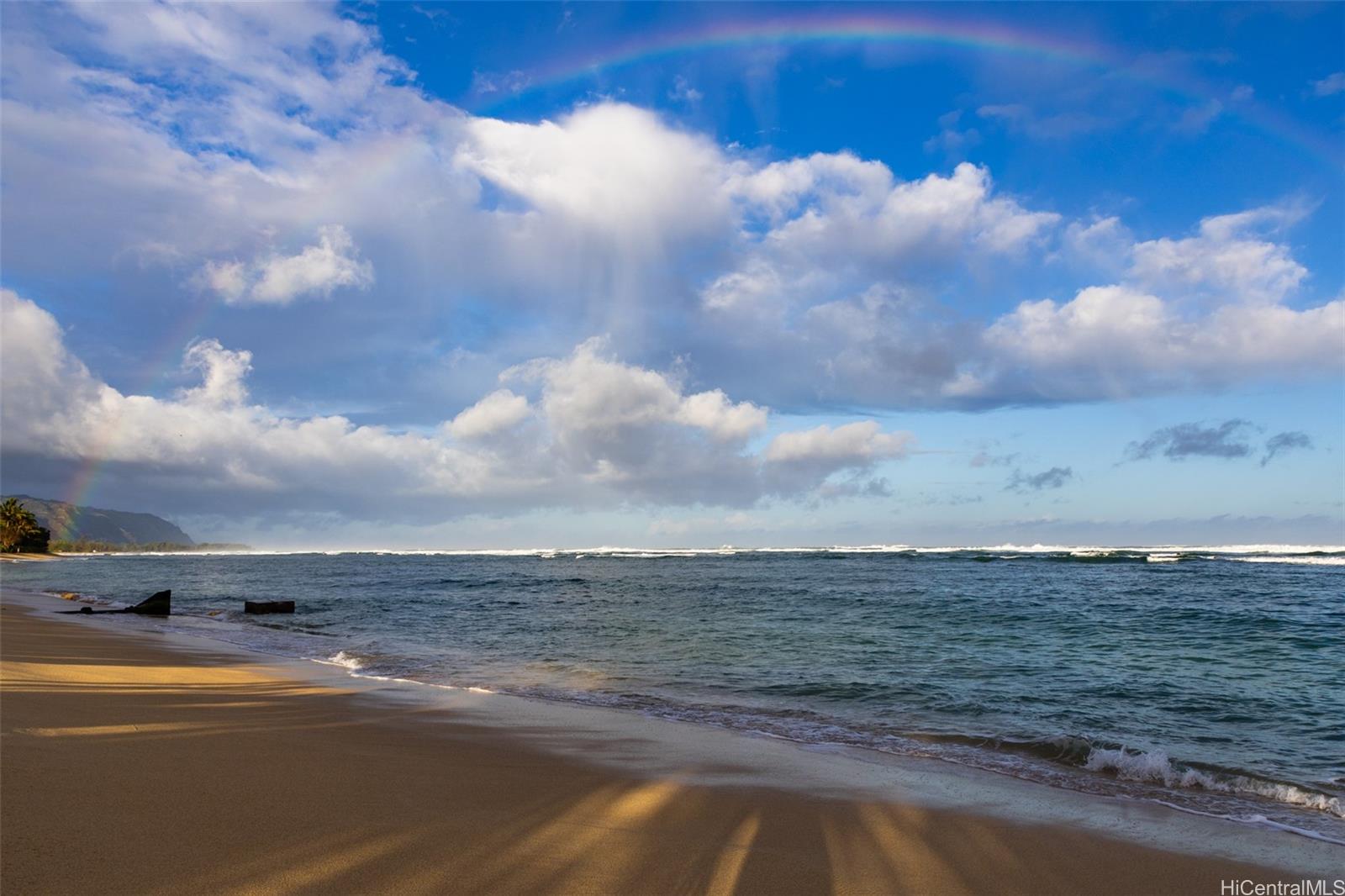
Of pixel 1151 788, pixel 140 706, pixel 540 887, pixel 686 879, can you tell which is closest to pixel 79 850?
pixel 540 887

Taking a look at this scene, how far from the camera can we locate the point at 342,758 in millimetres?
7199

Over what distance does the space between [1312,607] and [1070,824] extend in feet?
101

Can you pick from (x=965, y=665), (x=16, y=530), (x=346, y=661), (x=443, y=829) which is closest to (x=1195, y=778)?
(x=443, y=829)

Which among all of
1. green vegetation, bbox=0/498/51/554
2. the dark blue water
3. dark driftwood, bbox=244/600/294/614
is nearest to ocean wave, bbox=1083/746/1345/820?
the dark blue water

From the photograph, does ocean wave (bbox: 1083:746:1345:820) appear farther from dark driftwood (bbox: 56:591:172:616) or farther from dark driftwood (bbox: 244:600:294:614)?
dark driftwood (bbox: 56:591:172:616)

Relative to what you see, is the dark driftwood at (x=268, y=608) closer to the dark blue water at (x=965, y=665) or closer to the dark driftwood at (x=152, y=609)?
the dark blue water at (x=965, y=665)

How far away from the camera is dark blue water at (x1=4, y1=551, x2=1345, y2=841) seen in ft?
Answer: 30.2

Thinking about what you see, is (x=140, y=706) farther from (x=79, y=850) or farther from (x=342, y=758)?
(x=79, y=850)

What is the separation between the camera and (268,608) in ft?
105

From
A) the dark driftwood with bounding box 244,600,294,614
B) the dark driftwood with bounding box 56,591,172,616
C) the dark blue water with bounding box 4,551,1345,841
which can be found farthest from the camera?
the dark driftwood with bounding box 244,600,294,614

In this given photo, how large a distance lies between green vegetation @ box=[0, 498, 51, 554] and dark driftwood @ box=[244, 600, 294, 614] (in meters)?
140

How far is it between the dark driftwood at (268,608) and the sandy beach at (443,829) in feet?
84.4

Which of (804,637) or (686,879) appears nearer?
(686,879)

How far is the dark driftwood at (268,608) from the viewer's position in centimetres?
3183
